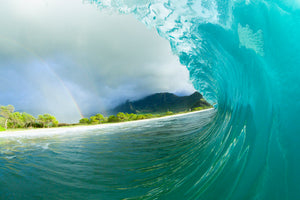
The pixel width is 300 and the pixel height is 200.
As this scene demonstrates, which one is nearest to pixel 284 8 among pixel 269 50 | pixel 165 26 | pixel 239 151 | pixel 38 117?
pixel 269 50

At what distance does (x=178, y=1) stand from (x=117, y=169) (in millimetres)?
5492

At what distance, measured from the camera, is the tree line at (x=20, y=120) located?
43656 mm

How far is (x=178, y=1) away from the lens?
12.7 ft

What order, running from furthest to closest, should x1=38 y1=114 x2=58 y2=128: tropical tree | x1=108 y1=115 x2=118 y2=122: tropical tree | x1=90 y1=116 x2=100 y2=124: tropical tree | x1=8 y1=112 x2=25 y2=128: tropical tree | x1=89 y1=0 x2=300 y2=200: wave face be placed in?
x1=108 y1=115 x2=118 y2=122: tropical tree < x1=90 y1=116 x2=100 y2=124: tropical tree < x1=38 y1=114 x2=58 y2=128: tropical tree < x1=8 y1=112 x2=25 y2=128: tropical tree < x1=89 y1=0 x2=300 y2=200: wave face

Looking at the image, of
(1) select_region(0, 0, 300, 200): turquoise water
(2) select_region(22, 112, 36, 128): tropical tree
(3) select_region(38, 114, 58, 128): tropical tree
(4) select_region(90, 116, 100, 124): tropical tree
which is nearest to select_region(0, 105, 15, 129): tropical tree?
(2) select_region(22, 112, 36, 128): tropical tree

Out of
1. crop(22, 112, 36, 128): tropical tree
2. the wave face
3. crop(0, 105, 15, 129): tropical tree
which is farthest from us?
crop(22, 112, 36, 128): tropical tree

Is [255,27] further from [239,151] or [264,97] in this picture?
[239,151]

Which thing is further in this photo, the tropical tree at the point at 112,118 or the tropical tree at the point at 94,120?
the tropical tree at the point at 112,118

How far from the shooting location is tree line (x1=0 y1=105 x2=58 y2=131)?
4366cm

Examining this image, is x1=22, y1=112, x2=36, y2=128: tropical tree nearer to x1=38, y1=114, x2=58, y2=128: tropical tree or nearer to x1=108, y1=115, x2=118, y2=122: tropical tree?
x1=38, y1=114, x2=58, y2=128: tropical tree

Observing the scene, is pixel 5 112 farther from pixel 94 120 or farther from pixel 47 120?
pixel 94 120

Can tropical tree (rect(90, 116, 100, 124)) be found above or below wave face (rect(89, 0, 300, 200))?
below

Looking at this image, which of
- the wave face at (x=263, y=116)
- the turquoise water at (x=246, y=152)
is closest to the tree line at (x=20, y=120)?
the turquoise water at (x=246, y=152)

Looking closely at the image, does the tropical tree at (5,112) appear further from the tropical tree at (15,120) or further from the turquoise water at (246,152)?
the turquoise water at (246,152)
